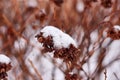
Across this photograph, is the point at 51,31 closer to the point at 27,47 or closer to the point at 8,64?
the point at 8,64

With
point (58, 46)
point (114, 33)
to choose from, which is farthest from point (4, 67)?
point (114, 33)

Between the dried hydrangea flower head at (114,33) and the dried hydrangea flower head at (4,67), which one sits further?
the dried hydrangea flower head at (114,33)

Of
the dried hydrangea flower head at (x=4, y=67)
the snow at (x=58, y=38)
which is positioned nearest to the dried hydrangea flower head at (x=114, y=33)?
the snow at (x=58, y=38)

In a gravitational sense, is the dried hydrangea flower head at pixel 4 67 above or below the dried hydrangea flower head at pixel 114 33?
below

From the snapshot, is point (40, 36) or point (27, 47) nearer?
Result: point (40, 36)

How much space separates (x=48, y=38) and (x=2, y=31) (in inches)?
103

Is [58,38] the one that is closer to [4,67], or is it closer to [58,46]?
[58,46]

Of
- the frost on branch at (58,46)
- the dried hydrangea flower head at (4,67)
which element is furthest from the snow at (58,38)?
the dried hydrangea flower head at (4,67)

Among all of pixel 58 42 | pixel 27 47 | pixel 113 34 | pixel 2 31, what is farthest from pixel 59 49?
pixel 2 31

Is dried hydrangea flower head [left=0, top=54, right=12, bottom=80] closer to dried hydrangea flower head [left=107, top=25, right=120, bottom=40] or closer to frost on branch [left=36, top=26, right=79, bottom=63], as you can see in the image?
frost on branch [left=36, top=26, right=79, bottom=63]

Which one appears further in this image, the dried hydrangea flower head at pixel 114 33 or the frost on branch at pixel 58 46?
the dried hydrangea flower head at pixel 114 33

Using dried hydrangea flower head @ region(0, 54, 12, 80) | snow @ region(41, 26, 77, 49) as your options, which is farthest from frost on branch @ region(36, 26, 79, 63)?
dried hydrangea flower head @ region(0, 54, 12, 80)

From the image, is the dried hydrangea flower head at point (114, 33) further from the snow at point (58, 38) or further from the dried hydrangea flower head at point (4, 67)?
the dried hydrangea flower head at point (4, 67)

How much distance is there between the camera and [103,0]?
88.2 inches
